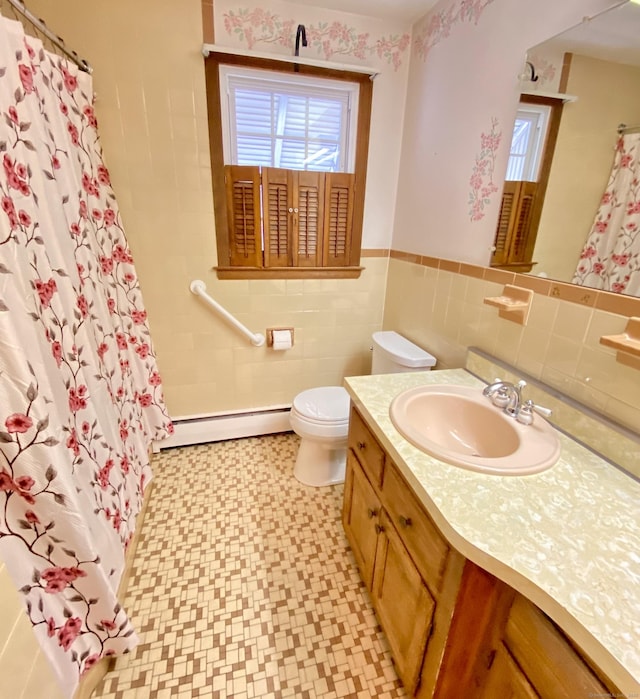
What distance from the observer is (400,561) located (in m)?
0.97

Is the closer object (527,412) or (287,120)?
(527,412)

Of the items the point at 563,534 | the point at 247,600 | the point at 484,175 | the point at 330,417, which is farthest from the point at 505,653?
the point at 484,175

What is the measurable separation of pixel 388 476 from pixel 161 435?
134 cm

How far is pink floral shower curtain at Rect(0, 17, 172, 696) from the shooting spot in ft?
2.52

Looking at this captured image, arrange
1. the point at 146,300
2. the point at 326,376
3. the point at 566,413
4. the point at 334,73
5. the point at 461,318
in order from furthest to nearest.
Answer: the point at 326,376 < the point at 146,300 < the point at 334,73 < the point at 461,318 < the point at 566,413

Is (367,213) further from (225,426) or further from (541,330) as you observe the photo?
(225,426)

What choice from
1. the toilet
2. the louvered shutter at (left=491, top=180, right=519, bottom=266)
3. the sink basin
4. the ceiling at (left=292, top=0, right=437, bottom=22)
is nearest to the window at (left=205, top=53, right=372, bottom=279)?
the ceiling at (left=292, top=0, right=437, bottom=22)

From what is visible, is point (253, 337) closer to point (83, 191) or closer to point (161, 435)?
point (161, 435)

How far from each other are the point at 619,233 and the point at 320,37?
1.60 m

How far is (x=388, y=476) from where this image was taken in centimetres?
101

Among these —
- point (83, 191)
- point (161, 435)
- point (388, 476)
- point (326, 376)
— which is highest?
point (83, 191)

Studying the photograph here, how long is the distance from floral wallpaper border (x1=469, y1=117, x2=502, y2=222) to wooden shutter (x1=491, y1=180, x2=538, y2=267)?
0.29ft

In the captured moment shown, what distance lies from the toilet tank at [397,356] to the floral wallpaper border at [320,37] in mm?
1402

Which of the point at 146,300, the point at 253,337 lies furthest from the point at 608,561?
the point at 146,300
